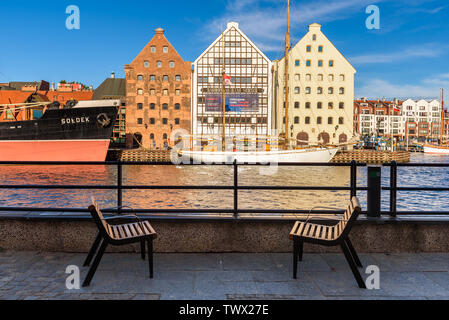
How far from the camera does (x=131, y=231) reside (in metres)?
4.49

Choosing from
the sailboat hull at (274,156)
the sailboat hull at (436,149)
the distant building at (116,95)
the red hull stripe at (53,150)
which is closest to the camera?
the red hull stripe at (53,150)

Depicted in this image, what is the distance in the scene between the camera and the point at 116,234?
14.4ft

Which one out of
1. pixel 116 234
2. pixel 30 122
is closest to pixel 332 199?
pixel 116 234

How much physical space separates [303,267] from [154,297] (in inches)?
75.5

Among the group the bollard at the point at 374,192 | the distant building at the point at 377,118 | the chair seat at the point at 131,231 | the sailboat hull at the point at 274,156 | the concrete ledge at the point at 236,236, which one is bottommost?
the concrete ledge at the point at 236,236

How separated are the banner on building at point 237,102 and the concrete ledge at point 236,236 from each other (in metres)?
56.7

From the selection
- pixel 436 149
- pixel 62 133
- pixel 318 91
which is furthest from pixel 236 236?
pixel 436 149

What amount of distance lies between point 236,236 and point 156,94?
59797 millimetres

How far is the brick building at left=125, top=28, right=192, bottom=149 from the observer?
62.5 m

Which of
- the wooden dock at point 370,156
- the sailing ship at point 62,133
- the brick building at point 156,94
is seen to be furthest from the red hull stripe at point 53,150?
the wooden dock at point 370,156

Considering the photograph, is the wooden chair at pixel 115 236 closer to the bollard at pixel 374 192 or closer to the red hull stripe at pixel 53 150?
the bollard at pixel 374 192

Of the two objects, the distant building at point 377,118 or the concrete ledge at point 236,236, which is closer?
the concrete ledge at point 236,236

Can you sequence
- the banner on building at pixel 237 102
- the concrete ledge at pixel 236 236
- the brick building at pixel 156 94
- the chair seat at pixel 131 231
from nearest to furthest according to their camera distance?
the chair seat at pixel 131 231, the concrete ledge at pixel 236 236, the banner on building at pixel 237 102, the brick building at pixel 156 94

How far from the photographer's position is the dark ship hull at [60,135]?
39938 mm
